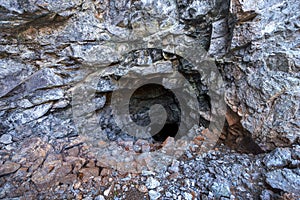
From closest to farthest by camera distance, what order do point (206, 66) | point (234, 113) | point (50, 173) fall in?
point (50, 173)
point (234, 113)
point (206, 66)

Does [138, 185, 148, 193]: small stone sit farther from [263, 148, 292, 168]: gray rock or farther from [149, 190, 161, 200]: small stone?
[263, 148, 292, 168]: gray rock

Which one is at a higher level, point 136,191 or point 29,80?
point 29,80

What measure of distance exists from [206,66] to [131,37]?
110 cm

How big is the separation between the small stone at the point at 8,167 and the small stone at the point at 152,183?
134 cm

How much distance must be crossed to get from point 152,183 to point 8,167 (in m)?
1.47

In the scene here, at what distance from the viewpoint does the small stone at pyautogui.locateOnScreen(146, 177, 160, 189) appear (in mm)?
1570

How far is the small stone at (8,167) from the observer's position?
5.45ft

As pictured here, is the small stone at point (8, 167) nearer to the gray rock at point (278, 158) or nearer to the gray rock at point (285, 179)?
the gray rock at point (285, 179)

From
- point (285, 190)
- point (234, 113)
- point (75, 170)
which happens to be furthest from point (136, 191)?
point (234, 113)

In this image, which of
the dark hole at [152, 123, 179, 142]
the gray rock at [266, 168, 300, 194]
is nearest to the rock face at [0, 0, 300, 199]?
the gray rock at [266, 168, 300, 194]

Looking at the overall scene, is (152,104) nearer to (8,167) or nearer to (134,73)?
(134,73)

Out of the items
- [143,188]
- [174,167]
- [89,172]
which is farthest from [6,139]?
[174,167]

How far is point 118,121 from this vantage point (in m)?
3.15

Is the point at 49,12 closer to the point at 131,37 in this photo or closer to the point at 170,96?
the point at 131,37
